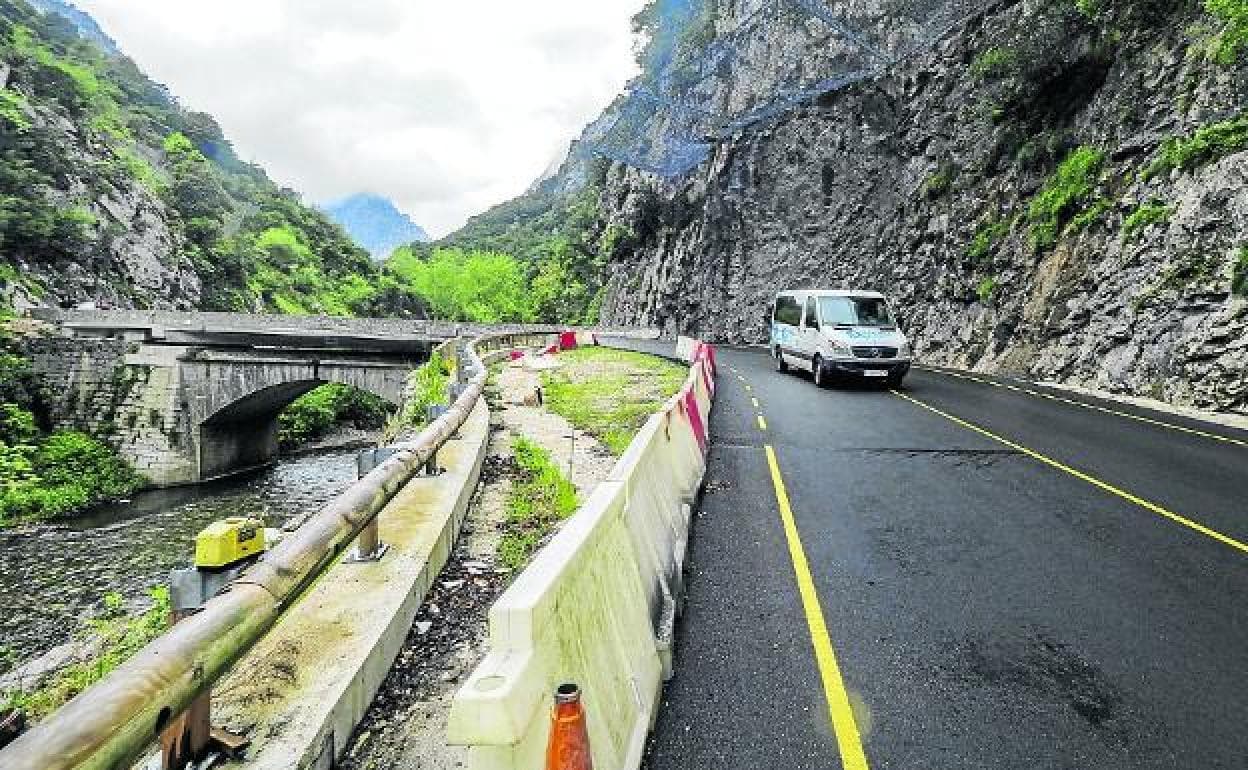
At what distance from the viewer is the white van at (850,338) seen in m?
17.9

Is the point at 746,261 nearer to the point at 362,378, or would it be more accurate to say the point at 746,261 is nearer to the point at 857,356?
the point at 362,378

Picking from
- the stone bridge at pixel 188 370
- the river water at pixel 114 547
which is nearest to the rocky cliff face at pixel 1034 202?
the river water at pixel 114 547

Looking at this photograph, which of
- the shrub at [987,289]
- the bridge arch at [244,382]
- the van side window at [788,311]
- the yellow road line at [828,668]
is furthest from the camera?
the bridge arch at [244,382]

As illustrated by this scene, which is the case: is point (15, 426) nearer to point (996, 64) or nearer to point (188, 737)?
point (188, 737)

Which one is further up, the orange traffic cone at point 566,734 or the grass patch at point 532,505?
the orange traffic cone at point 566,734

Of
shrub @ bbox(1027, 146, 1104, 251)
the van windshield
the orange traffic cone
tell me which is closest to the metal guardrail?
the orange traffic cone

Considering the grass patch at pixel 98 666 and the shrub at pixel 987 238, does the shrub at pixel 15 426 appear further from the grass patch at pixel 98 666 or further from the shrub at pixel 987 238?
the shrub at pixel 987 238

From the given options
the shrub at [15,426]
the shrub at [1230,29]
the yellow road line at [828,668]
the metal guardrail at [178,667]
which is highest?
the shrub at [1230,29]

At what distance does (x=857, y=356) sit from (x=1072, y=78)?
1795cm

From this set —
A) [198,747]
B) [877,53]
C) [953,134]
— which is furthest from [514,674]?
[877,53]

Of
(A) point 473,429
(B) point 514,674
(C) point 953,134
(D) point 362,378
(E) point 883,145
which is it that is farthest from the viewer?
(E) point 883,145

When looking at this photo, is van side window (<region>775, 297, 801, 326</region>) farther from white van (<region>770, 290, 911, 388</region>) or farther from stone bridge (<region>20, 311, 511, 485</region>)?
stone bridge (<region>20, 311, 511, 485</region>)

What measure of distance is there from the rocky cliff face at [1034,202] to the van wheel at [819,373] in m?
7.48

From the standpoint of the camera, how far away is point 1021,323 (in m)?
25.0
